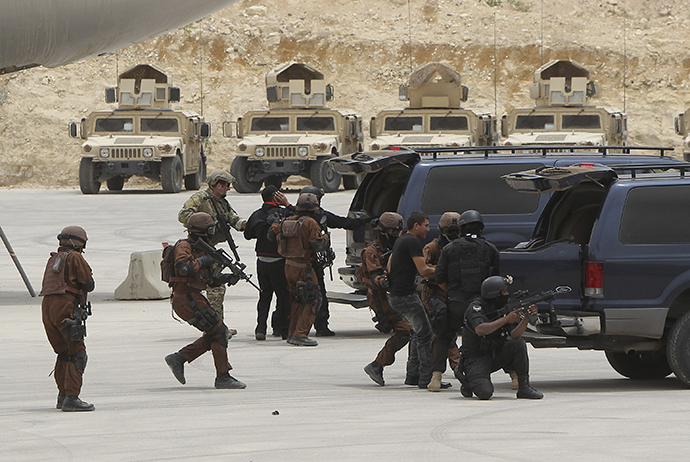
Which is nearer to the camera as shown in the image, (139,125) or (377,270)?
(377,270)

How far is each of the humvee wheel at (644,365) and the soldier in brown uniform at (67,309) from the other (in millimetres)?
3835

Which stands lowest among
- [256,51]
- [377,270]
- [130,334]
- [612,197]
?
[130,334]

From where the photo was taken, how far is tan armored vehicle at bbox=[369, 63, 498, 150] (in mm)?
30578

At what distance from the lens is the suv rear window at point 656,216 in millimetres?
8031

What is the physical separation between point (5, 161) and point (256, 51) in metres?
12.4

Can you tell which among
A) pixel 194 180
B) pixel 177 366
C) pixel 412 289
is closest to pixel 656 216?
pixel 412 289

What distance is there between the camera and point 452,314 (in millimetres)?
8102

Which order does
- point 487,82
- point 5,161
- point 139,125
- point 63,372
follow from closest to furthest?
point 63,372
point 139,125
point 5,161
point 487,82

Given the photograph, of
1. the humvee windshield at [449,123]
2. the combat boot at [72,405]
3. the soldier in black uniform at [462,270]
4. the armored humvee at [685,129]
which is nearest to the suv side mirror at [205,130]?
the humvee windshield at [449,123]

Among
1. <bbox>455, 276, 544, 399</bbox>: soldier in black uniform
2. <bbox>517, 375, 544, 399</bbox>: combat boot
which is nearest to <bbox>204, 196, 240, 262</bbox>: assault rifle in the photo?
<bbox>455, 276, 544, 399</bbox>: soldier in black uniform

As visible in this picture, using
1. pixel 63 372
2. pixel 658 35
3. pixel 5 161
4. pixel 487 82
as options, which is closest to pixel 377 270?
pixel 63 372

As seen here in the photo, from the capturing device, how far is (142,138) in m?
31.2

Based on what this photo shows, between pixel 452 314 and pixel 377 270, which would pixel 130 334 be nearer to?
pixel 377 270

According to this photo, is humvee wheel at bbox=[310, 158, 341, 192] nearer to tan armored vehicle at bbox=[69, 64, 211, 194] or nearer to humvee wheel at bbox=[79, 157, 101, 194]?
tan armored vehicle at bbox=[69, 64, 211, 194]
